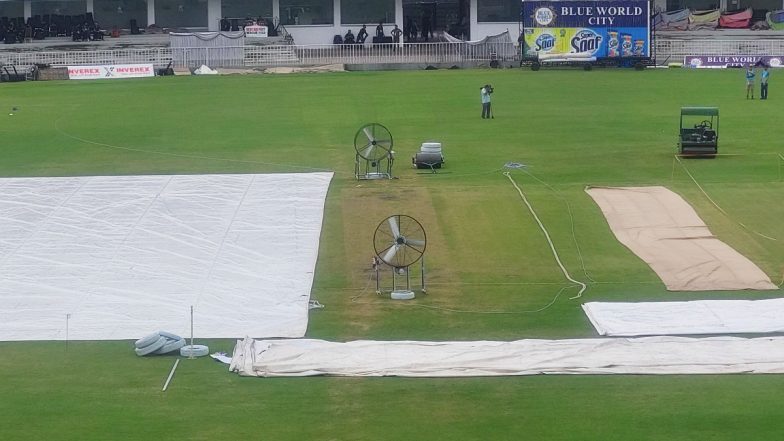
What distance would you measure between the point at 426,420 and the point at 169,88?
176ft

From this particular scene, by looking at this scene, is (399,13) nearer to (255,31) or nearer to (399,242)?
(255,31)

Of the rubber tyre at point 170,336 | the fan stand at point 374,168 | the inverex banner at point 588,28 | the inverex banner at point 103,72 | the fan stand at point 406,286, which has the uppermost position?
the inverex banner at point 588,28

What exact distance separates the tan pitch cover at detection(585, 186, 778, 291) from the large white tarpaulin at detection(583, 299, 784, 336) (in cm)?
197

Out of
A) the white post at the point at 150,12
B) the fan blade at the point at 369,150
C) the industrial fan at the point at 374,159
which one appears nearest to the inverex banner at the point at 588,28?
the white post at the point at 150,12

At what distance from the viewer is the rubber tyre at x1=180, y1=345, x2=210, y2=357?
24.1 m

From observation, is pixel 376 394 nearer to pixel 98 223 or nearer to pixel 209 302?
pixel 209 302

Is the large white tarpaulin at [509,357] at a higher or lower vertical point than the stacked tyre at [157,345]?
lower

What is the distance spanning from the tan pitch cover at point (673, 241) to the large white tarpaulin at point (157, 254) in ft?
28.3

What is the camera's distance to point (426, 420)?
20.4 m

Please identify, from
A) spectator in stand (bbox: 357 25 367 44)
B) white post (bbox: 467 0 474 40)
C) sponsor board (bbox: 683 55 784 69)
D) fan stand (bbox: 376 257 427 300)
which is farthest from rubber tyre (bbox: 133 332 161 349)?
white post (bbox: 467 0 474 40)

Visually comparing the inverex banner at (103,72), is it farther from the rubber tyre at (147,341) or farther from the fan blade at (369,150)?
the rubber tyre at (147,341)

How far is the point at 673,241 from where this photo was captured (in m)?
33.6

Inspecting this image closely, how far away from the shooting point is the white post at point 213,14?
9706 centimetres

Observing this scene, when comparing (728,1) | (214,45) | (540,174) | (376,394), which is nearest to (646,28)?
(728,1)
